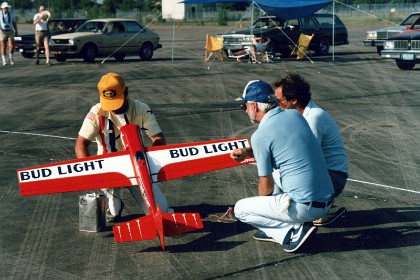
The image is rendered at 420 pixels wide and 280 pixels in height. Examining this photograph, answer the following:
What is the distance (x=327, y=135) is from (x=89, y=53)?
63.0 feet

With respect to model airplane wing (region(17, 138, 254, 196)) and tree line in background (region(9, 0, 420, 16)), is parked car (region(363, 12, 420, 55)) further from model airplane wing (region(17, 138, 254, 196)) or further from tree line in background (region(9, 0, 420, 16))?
tree line in background (region(9, 0, 420, 16))

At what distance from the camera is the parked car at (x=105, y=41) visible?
24.8 m

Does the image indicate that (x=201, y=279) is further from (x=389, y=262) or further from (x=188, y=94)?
(x=188, y=94)

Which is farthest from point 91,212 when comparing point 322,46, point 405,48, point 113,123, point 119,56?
point 322,46

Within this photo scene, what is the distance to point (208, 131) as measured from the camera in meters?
12.1

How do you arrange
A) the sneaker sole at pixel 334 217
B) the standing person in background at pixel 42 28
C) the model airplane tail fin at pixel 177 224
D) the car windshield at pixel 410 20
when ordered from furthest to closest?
the car windshield at pixel 410 20
the standing person in background at pixel 42 28
the sneaker sole at pixel 334 217
the model airplane tail fin at pixel 177 224

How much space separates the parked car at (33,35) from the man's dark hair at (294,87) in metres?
20.1

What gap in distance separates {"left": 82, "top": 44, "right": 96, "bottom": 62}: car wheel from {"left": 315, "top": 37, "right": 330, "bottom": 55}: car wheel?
29.3ft

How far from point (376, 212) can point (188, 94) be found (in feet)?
32.4

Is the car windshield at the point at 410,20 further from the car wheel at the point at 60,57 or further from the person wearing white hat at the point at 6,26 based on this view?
the person wearing white hat at the point at 6,26

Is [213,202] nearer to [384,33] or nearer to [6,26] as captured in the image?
[6,26]

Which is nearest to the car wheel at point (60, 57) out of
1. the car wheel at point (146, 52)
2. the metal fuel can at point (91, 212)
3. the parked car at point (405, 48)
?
the car wheel at point (146, 52)

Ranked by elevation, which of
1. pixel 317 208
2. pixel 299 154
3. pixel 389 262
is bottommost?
pixel 389 262

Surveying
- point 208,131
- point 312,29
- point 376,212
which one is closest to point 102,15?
point 312,29
